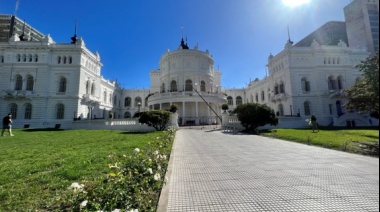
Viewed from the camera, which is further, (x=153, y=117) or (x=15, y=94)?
(x=15, y=94)

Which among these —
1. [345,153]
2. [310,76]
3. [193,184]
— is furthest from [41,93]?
[310,76]

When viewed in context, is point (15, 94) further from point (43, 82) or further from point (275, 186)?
point (275, 186)

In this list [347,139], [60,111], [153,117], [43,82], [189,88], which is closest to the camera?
[347,139]

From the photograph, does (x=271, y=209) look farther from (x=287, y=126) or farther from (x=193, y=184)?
(x=287, y=126)

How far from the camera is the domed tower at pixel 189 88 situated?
119 feet

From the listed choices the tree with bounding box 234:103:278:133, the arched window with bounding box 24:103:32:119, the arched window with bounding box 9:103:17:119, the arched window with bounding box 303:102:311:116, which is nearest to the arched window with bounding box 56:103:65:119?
the arched window with bounding box 24:103:32:119

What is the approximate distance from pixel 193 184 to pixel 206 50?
45402 mm

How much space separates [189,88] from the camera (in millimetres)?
43469

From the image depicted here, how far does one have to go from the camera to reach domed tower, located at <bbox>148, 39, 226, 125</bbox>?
36219mm

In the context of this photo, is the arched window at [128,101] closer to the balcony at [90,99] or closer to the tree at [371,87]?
the balcony at [90,99]

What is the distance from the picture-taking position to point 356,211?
3.27m

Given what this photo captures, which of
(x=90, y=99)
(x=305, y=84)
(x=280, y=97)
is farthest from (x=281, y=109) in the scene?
(x=90, y=99)

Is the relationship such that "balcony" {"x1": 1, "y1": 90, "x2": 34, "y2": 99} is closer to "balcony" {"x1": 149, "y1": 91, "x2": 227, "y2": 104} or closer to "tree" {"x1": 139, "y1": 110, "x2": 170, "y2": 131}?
"balcony" {"x1": 149, "y1": 91, "x2": 227, "y2": 104}

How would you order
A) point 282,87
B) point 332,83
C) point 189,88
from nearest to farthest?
point 332,83 < point 282,87 < point 189,88
